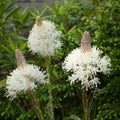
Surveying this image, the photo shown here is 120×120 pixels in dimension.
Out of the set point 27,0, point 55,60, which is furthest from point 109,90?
point 27,0

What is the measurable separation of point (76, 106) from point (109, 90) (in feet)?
1.01

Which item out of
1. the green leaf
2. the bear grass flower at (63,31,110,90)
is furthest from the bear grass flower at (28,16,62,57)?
the green leaf

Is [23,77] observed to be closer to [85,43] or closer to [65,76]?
[85,43]

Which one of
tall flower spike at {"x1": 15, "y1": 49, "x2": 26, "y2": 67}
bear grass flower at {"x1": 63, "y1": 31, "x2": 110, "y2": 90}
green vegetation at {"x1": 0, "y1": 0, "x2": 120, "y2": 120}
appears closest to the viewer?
bear grass flower at {"x1": 63, "y1": 31, "x2": 110, "y2": 90}

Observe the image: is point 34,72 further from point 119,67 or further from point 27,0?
point 27,0

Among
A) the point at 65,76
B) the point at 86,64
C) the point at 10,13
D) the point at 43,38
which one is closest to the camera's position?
the point at 86,64

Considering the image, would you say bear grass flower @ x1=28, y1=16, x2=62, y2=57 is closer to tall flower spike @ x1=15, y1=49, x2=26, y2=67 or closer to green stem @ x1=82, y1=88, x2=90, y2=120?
tall flower spike @ x1=15, y1=49, x2=26, y2=67

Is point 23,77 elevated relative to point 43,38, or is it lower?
lower

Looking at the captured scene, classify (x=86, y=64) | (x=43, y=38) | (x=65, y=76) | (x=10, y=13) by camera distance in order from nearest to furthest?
(x=86, y=64)
(x=43, y=38)
(x=65, y=76)
(x=10, y=13)

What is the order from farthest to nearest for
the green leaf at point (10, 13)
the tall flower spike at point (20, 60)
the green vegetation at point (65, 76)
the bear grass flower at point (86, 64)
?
the green leaf at point (10, 13)
the green vegetation at point (65, 76)
the tall flower spike at point (20, 60)
the bear grass flower at point (86, 64)

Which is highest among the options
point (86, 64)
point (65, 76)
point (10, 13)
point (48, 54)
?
point (10, 13)

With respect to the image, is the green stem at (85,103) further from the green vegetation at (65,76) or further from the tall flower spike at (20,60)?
the green vegetation at (65,76)

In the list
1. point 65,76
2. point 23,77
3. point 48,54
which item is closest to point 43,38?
point 48,54

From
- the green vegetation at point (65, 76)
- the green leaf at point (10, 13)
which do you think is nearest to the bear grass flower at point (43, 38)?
the green vegetation at point (65, 76)
